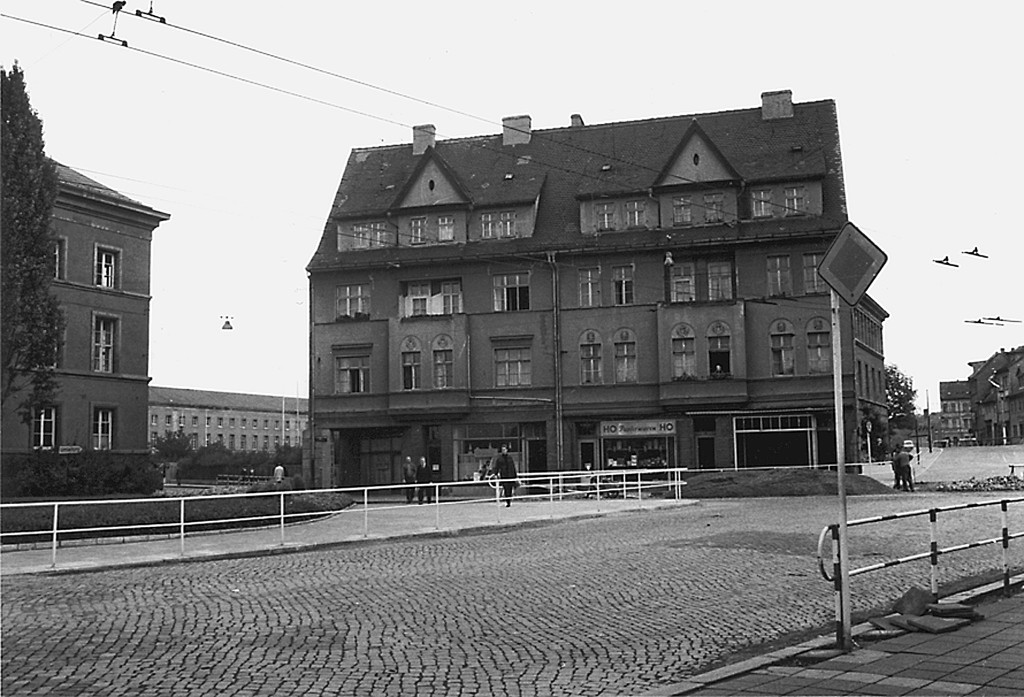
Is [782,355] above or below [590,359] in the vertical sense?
below

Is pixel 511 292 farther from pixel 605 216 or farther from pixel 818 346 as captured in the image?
pixel 818 346

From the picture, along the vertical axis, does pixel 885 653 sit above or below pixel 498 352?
below

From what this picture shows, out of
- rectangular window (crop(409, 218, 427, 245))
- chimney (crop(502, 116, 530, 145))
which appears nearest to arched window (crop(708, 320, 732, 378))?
rectangular window (crop(409, 218, 427, 245))

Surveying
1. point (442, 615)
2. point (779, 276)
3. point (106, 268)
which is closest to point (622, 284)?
point (779, 276)

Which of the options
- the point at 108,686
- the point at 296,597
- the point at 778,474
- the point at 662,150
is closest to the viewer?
the point at 108,686

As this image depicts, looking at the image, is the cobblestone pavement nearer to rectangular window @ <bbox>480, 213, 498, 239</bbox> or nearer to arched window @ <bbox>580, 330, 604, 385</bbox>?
arched window @ <bbox>580, 330, 604, 385</bbox>

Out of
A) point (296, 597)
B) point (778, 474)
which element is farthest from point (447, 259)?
point (296, 597)

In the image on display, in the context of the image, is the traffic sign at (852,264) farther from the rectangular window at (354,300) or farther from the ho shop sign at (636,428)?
the rectangular window at (354,300)

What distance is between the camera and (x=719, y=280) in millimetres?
52875

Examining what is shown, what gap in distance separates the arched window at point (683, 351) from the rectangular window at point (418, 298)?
12.3 metres

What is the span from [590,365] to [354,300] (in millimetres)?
12369

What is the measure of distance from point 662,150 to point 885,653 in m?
49.3

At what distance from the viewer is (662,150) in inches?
2226

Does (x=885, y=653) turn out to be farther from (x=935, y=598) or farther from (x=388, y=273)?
(x=388, y=273)
